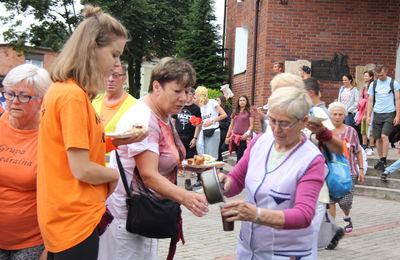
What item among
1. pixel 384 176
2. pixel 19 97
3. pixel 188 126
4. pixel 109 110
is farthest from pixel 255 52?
pixel 19 97

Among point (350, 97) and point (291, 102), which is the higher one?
point (291, 102)

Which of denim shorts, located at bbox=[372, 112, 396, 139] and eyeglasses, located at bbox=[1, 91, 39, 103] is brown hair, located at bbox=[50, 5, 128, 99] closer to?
eyeglasses, located at bbox=[1, 91, 39, 103]

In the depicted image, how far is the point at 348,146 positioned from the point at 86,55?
4.93m

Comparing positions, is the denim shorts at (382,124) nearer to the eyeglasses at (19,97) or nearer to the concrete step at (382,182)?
the concrete step at (382,182)

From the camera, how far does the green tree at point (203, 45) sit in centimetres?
2167

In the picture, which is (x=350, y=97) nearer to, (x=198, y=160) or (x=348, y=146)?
(x=348, y=146)

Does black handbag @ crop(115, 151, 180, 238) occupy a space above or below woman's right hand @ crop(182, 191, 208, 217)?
below

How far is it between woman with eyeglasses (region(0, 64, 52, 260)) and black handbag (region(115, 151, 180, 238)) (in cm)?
56

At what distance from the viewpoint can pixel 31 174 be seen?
2.62 m

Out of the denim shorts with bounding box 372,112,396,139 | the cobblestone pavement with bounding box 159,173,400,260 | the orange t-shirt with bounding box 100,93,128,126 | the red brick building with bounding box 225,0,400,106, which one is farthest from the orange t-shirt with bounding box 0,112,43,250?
the red brick building with bounding box 225,0,400,106

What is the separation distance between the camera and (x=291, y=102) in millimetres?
2396

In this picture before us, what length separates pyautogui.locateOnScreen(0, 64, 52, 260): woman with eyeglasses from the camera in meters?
2.62

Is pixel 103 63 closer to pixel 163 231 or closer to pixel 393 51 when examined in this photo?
pixel 163 231

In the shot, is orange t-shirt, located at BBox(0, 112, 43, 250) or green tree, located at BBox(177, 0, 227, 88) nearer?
orange t-shirt, located at BBox(0, 112, 43, 250)
